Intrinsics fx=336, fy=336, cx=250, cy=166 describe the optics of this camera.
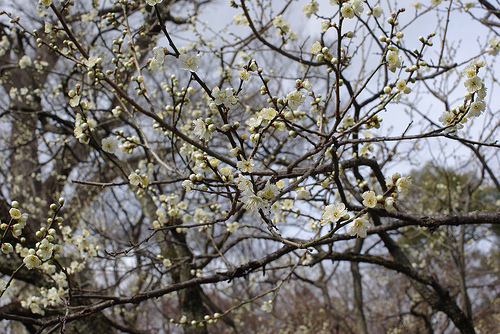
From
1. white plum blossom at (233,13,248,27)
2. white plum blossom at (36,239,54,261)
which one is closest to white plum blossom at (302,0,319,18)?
white plum blossom at (233,13,248,27)

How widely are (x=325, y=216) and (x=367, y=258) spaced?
164 cm

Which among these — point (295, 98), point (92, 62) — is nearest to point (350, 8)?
point (295, 98)

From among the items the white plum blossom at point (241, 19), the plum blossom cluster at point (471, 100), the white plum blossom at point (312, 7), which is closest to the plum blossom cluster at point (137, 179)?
the plum blossom cluster at point (471, 100)

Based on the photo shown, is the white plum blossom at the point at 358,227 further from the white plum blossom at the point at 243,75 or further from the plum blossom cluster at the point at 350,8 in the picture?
the plum blossom cluster at the point at 350,8

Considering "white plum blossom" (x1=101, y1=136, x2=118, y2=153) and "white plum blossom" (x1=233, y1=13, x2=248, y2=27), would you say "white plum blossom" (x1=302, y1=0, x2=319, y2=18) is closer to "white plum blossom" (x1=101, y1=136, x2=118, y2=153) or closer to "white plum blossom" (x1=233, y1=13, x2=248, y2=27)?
"white plum blossom" (x1=233, y1=13, x2=248, y2=27)

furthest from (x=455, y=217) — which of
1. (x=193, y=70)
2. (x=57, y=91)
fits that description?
(x=57, y=91)

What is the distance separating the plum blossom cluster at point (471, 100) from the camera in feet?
5.09

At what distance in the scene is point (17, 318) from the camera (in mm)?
1762

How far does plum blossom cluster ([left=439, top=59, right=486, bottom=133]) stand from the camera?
155 cm

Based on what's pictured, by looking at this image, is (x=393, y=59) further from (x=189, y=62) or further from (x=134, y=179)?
(x=134, y=179)

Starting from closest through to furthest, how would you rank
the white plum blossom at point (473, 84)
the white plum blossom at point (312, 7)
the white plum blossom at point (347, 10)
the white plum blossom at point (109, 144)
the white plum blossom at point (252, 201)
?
the white plum blossom at point (252, 201)
the white plum blossom at point (473, 84)
the white plum blossom at point (347, 10)
the white plum blossom at point (109, 144)
the white plum blossom at point (312, 7)

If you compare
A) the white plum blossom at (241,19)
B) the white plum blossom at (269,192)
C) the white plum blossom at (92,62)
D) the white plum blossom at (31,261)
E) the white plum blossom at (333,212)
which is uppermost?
the white plum blossom at (241,19)

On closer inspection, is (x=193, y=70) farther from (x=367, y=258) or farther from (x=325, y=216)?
(x=367, y=258)

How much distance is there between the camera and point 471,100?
157cm
